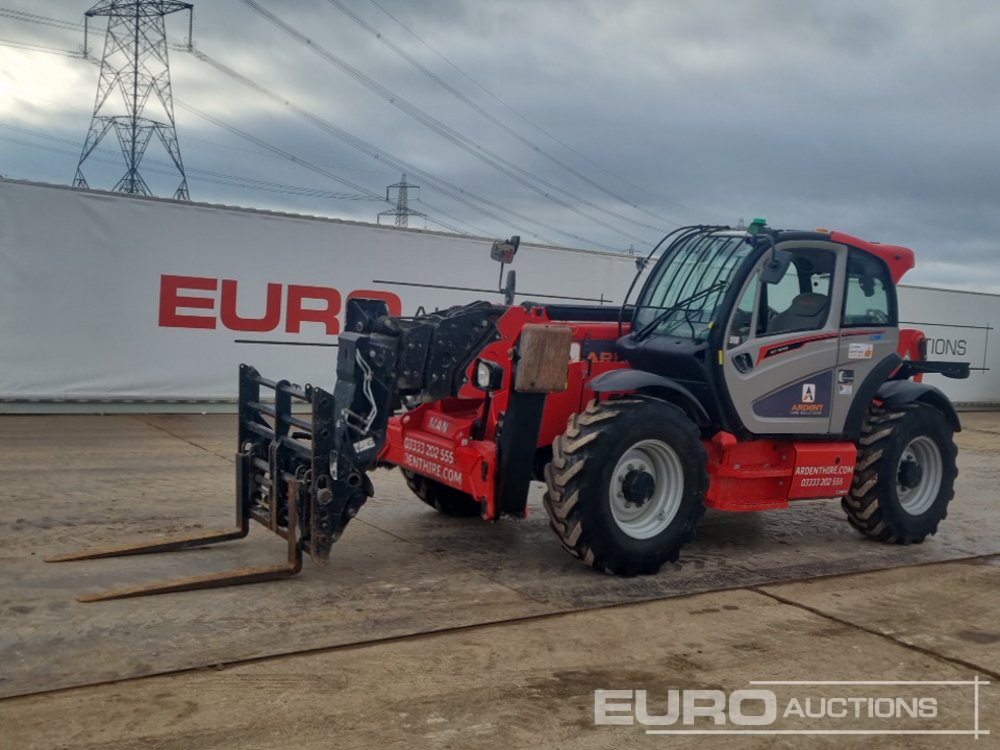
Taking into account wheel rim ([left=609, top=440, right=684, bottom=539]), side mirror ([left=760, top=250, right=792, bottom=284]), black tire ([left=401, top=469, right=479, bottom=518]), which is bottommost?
black tire ([left=401, top=469, right=479, bottom=518])

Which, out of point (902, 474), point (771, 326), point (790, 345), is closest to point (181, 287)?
point (771, 326)

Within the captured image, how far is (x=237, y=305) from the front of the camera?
45.0 feet

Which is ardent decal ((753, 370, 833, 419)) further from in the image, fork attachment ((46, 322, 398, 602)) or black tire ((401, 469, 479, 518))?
fork attachment ((46, 322, 398, 602))

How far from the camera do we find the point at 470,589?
6.02m

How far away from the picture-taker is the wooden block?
6.28 meters

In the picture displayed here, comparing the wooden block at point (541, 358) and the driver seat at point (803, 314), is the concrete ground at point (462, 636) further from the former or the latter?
the driver seat at point (803, 314)

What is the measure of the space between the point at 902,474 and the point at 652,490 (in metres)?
2.52

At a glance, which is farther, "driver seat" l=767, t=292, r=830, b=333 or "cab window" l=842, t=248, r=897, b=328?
"cab window" l=842, t=248, r=897, b=328

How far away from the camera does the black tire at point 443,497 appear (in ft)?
26.0

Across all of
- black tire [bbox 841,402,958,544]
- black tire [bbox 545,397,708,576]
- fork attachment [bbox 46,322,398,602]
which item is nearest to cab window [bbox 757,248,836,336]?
black tire [bbox 841,402,958,544]

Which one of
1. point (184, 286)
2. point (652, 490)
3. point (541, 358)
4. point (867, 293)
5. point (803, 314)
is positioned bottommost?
point (652, 490)

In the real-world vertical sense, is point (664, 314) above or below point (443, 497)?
above

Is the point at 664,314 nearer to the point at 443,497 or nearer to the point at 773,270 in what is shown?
the point at 773,270

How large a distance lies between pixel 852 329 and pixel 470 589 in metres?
3.58
